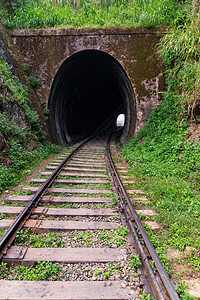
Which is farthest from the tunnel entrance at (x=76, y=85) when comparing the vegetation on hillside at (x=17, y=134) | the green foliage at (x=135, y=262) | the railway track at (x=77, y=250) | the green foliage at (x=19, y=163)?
the green foliage at (x=135, y=262)

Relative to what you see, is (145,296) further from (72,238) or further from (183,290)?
(72,238)

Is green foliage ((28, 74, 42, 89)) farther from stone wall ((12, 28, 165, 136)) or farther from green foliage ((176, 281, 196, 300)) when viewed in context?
green foliage ((176, 281, 196, 300))

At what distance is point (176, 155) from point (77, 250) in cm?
421

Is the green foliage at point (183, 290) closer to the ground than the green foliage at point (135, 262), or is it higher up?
closer to the ground

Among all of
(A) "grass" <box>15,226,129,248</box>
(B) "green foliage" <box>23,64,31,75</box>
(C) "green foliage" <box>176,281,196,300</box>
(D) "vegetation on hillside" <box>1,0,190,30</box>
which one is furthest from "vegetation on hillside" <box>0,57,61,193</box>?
(C) "green foliage" <box>176,281,196,300</box>

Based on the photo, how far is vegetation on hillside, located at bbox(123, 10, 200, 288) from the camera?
108 inches

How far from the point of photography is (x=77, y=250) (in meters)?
2.28

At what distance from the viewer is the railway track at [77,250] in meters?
1.75

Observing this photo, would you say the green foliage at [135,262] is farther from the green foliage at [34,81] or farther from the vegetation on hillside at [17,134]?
the green foliage at [34,81]

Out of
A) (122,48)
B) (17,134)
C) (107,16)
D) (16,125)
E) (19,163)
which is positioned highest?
(107,16)

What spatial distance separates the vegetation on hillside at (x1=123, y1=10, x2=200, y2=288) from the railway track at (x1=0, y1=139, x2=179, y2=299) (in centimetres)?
42

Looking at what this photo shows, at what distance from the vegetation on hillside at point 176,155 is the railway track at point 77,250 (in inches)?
16.4

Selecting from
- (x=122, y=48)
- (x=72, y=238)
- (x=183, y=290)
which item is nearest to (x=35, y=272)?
(x=72, y=238)

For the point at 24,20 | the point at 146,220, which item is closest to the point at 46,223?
the point at 146,220
